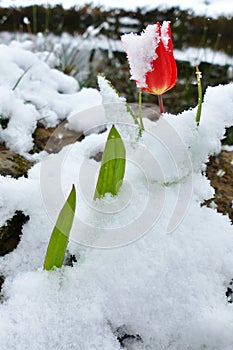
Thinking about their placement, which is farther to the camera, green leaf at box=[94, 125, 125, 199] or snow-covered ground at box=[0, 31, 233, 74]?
snow-covered ground at box=[0, 31, 233, 74]

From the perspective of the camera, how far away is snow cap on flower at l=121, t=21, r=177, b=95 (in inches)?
30.7

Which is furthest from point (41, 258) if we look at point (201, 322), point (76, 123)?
point (76, 123)

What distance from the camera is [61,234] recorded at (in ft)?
2.45

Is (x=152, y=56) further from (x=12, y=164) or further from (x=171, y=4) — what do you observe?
(x=171, y=4)

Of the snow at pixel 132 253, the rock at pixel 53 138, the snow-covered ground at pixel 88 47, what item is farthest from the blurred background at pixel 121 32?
the snow at pixel 132 253

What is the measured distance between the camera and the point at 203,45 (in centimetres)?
282

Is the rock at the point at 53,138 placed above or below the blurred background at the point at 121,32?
below

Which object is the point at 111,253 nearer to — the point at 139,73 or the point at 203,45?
the point at 139,73

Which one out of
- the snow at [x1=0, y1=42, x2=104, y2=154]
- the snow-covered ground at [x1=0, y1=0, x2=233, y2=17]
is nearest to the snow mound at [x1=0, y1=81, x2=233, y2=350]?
the snow at [x1=0, y1=42, x2=104, y2=154]

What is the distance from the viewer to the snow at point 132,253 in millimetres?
748

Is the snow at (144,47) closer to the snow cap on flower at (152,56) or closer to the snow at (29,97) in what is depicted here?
the snow cap on flower at (152,56)

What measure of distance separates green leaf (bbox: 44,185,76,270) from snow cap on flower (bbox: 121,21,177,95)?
9.8 inches

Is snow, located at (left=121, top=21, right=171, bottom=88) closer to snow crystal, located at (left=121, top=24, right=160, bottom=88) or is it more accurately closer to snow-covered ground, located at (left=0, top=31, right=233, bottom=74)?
snow crystal, located at (left=121, top=24, right=160, bottom=88)

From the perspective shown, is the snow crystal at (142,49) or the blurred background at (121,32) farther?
the blurred background at (121,32)
